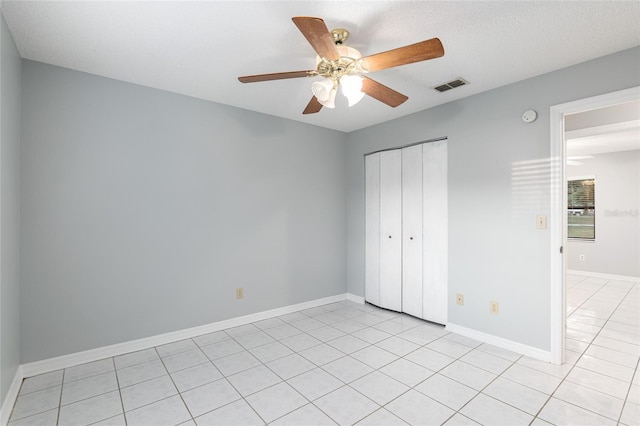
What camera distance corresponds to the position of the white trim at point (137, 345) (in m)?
2.36

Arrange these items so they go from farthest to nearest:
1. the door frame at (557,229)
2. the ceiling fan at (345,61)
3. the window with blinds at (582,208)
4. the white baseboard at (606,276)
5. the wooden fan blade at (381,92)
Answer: the window with blinds at (582,208) < the white baseboard at (606,276) < the door frame at (557,229) < the wooden fan blade at (381,92) < the ceiling fan at (345,61)

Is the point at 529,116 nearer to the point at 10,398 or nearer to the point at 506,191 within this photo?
the point at 506,191

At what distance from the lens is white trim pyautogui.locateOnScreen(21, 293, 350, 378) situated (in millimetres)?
2359

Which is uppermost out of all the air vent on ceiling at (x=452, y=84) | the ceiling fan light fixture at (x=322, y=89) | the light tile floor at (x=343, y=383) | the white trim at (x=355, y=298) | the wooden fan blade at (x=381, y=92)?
the air vent on ceiling at (x=452, y=84)

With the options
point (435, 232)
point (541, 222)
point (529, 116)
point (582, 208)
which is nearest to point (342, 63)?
point (529, 116)

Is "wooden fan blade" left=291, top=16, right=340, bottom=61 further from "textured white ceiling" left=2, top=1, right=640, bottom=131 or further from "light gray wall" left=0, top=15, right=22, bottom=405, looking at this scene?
"light gray wall" left=0, top=15, right=22, bottom=405

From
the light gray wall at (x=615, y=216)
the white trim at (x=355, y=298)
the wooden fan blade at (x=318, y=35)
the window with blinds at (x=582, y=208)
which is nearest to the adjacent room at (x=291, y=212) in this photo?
the wooden fan blade at (x=318, y=35)

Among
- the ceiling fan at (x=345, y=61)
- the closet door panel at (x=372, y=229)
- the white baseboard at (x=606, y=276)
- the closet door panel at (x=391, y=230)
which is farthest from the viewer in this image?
the white baseboard at (x=606, y=276)

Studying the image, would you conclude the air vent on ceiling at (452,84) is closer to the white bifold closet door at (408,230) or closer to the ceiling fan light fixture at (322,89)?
the white bifold closet door at (408,230)

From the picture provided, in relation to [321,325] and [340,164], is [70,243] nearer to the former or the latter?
[321,325]

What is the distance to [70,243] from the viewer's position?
2.48 m

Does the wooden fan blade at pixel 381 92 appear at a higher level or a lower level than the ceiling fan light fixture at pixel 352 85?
higher

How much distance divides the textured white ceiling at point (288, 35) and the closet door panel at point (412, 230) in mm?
1055

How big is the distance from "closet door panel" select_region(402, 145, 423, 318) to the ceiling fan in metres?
1.62
